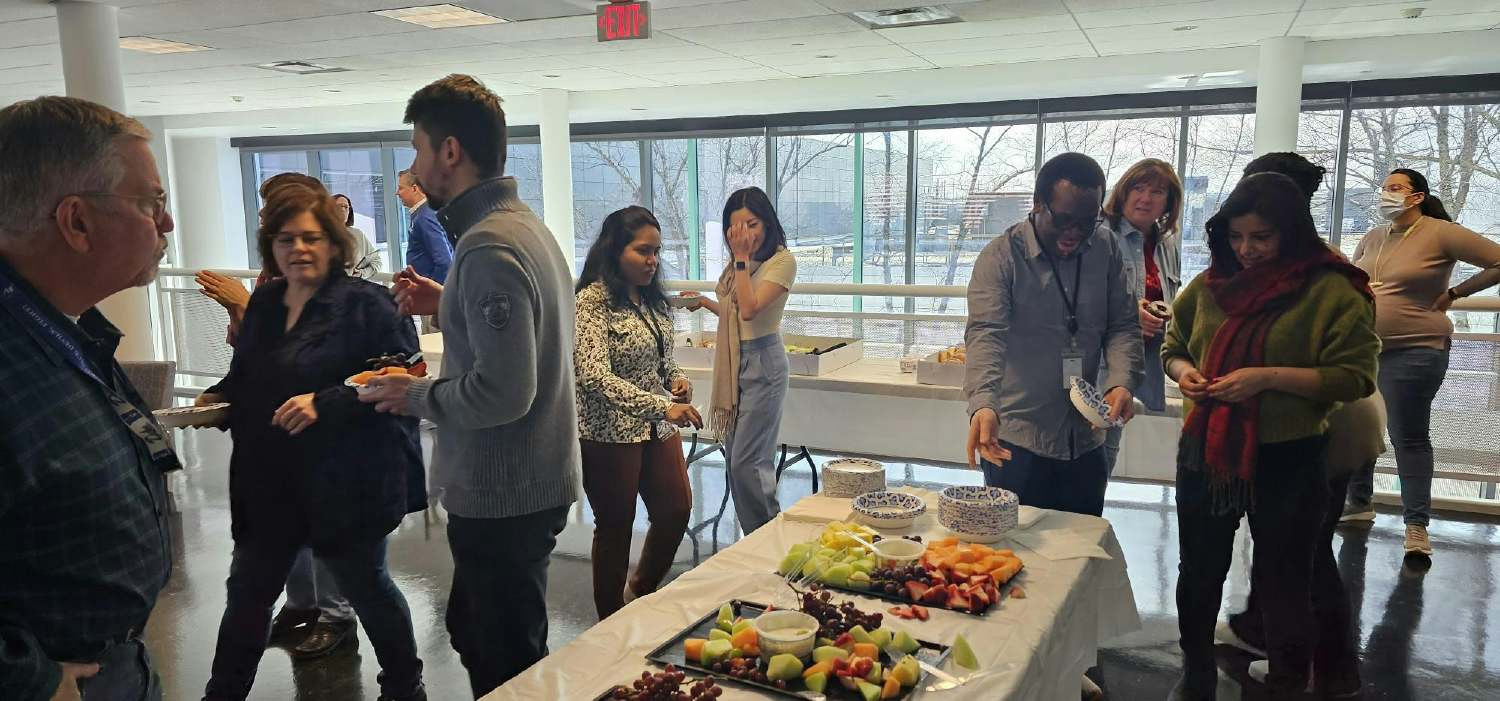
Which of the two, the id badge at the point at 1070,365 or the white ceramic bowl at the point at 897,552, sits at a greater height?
the id badge at the point at 1070,365

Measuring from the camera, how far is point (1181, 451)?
2277mm

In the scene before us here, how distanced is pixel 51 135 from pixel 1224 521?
90.5 inches

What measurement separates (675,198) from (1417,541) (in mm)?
8407

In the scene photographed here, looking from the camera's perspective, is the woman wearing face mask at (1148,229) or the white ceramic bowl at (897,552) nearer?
the white ceramic bowl at (897,552)

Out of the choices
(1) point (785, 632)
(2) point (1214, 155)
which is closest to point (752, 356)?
(1) point (785, 632)

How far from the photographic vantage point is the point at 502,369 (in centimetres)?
163

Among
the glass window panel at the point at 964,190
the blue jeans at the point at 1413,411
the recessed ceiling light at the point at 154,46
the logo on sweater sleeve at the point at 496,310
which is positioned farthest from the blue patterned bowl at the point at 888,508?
the glass window panel at the point at 964,190

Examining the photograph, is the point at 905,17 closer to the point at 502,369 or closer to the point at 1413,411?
the point at 1413,411

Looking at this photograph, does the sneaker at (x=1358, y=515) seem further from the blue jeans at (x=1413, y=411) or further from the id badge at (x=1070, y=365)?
the id badge at (x=1070, y=365)

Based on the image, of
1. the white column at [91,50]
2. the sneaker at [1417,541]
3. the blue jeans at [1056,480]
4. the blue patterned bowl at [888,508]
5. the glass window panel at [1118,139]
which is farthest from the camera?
the glass window panel at [1118,139]

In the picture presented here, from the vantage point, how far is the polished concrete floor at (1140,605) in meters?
2.58

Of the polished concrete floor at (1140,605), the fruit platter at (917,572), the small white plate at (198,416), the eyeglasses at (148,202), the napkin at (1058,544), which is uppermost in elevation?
the eyeglasses at (148,202)

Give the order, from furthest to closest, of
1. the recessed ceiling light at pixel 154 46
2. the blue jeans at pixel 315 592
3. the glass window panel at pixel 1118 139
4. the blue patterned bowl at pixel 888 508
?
the glass window panel at pixel 1118 139
the recessed ceiling light at pixel 154 46
the blue jeans at pixel 315 592
the blue patterned bowl at pixel 888 508

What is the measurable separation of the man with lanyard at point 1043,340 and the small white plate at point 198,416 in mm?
1732
